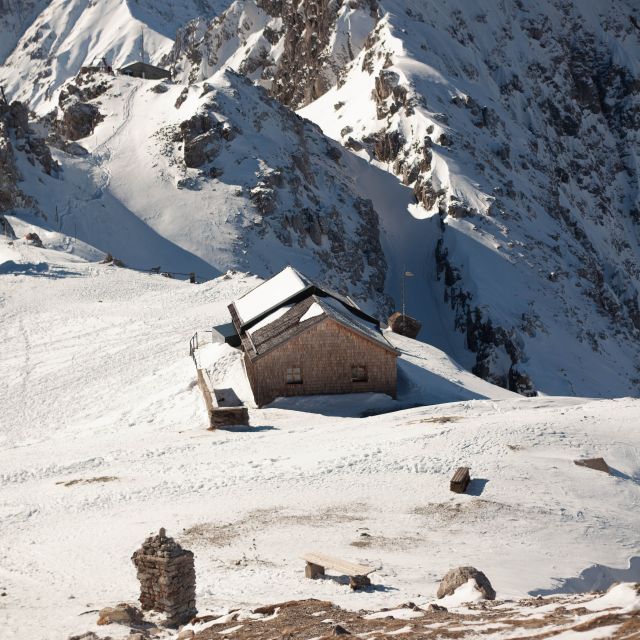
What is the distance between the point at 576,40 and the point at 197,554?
442 feet

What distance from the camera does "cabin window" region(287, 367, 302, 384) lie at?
116 feet

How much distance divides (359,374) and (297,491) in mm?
13815

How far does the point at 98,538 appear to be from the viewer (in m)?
19.5

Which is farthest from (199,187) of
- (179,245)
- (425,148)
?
(425,148)

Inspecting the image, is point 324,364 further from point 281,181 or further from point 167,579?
point 281,181

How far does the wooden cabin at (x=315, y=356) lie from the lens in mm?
35062

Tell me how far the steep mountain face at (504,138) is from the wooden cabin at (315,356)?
131 feet

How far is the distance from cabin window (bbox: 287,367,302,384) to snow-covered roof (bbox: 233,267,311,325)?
3841 mm

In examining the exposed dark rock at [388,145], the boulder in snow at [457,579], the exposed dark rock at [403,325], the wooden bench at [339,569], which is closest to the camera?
the boulder in snow at [457,579]

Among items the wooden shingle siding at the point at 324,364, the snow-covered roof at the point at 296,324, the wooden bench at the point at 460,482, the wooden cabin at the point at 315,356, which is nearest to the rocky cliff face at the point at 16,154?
the snow-covered roof at the point at 296,324

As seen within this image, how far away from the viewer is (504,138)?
106 m

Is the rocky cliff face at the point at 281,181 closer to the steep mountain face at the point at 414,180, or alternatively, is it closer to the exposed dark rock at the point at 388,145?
the steep mountain face at the point at 414,180

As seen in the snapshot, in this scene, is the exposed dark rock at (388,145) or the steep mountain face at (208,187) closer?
the steep mountain face at (208,187)

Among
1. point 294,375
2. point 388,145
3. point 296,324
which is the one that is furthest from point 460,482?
point 388,145
